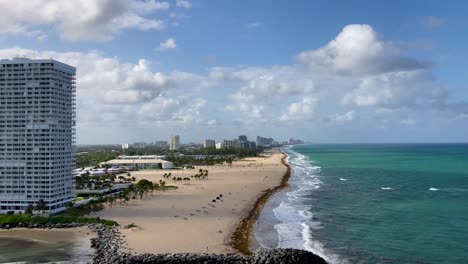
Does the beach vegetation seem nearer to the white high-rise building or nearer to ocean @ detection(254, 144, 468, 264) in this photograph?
the white high-rise building

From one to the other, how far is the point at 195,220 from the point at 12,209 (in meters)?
25.3

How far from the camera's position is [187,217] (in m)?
58.6

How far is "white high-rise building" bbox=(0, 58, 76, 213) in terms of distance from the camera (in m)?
60.9

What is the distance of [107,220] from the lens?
180 ft

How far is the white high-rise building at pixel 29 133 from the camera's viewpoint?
200 ft

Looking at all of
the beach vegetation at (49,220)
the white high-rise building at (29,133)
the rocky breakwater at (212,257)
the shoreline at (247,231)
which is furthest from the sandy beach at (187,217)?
the white high-rise building at (29,133)

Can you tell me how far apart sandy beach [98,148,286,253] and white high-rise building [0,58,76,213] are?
9.03m

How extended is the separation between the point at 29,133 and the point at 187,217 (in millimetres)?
24053

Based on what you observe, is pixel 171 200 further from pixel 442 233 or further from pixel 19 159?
pixel 442 233

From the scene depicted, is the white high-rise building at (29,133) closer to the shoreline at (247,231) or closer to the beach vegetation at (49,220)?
the beach vegetation at (49,220)

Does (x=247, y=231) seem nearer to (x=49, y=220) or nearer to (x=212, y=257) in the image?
(x=212, y=257)

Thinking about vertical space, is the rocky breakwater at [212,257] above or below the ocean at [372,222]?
above

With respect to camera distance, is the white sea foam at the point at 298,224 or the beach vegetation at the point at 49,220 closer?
the white sea foam at the point at 298,224

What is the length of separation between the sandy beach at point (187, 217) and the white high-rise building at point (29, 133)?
9.03 m
